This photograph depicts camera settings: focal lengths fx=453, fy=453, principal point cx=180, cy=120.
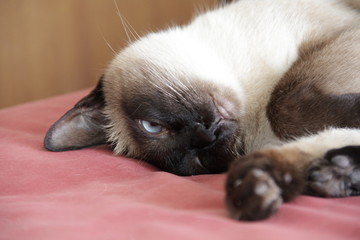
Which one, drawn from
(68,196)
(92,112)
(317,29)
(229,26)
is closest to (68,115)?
(92,112)

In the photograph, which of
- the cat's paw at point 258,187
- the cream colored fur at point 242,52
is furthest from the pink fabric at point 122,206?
the cream colored fur at point 242,52

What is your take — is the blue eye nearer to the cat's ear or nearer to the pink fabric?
the pink fabric

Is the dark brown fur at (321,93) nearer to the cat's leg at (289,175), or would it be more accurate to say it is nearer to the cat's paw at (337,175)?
the cat's leg at (289,175)

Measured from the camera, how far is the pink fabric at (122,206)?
982 millimetres

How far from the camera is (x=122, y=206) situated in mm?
1170

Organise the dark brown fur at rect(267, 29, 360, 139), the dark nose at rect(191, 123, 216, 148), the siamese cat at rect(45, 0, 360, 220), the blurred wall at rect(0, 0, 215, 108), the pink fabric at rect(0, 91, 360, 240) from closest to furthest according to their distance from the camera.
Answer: the pink fabric at rect(0, 91, 360, 240)
the siamese cat at rect(45, 0, 360, 220)
the dark brown fur at rect(267, 29, 360, 139)
the dark nose at rect(191, 123, 216, 148)
the blurred wall at rect(0, 0, 215, 108)

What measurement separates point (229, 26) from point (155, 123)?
1.98ft

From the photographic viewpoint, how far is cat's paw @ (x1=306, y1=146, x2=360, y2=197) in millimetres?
1157

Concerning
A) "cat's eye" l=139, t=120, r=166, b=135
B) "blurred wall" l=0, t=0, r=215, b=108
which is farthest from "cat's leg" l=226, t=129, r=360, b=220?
"blurred wall" l=0, t=0, r=215, b=108

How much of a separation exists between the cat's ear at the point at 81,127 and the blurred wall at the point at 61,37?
211 centimetres

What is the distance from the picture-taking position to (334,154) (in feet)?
3.87

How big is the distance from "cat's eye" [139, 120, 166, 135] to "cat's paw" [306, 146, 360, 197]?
0.69m

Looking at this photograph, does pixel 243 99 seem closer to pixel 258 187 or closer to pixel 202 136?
pixel 202 136

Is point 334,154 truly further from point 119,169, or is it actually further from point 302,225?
point 119,169
